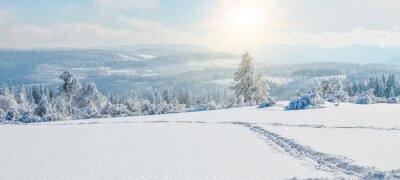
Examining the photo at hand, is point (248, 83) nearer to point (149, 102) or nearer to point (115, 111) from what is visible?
point (149, 102)

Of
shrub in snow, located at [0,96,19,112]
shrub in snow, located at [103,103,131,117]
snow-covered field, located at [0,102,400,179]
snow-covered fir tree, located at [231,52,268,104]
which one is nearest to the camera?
snow-covered field, located at [0,102,400,179]

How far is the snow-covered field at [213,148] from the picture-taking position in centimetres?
1508

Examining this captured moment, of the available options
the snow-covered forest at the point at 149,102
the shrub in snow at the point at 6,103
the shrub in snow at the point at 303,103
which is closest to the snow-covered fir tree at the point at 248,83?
the snow-covered forest at the point at 149,102

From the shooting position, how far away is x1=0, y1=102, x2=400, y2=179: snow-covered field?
49.5 feet

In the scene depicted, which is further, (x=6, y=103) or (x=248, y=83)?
(x=6, y=103)

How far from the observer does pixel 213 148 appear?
20.0 metres

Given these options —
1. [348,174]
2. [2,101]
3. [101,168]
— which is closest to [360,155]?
[348,174]

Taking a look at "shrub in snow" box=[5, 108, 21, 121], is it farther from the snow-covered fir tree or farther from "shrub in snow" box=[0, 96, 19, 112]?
"shrub in snow" box=[0, 96, 19, 112]

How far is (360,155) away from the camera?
1703 centimetres

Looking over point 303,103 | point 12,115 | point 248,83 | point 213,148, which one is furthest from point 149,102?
point 213,148

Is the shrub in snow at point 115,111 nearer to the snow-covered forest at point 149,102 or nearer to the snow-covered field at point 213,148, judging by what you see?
the snow-covered forest at point 149,102

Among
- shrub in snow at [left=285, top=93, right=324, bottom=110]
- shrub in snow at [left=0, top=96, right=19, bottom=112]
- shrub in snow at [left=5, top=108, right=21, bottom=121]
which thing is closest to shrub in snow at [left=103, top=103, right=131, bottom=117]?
shrub in snow at [left=5, top=108, right=21, bottom=121]

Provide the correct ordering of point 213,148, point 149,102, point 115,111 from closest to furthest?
point 213,148, point 115,111, point 149,102

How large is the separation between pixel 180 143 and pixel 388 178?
38.8 feet
